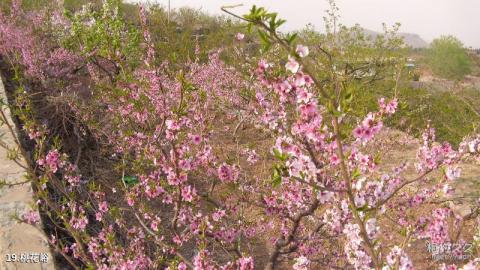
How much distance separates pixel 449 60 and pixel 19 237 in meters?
38.0

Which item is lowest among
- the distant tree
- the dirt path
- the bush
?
the dirt path

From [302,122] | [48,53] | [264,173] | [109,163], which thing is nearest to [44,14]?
[48,53]

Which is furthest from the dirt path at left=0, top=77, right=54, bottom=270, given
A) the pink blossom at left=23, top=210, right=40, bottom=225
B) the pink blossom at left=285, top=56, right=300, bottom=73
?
the pink blossom at left=285, top=56, right=300, bottom=73

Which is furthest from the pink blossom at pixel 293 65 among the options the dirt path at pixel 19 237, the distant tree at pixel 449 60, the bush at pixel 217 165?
the distant tree at pixel 449 60

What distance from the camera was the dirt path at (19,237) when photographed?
2.93 m

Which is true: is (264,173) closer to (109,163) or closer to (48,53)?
(109,163)

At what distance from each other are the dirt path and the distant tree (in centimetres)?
3574

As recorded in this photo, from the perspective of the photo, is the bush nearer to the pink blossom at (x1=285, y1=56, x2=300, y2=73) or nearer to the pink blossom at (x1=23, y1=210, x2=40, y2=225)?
the pink blossom at (x1=285, y1=56, x2=300, y2=73)

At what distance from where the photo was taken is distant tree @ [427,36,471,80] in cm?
3422

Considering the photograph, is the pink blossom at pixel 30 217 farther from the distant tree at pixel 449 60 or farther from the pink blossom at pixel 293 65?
the distant tree at pixel 449 60

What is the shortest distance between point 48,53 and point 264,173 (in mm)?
5427

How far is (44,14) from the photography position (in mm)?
9875

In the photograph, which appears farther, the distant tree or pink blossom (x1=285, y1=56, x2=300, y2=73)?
the distant tree

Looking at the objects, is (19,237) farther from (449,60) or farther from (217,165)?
(449,60)
